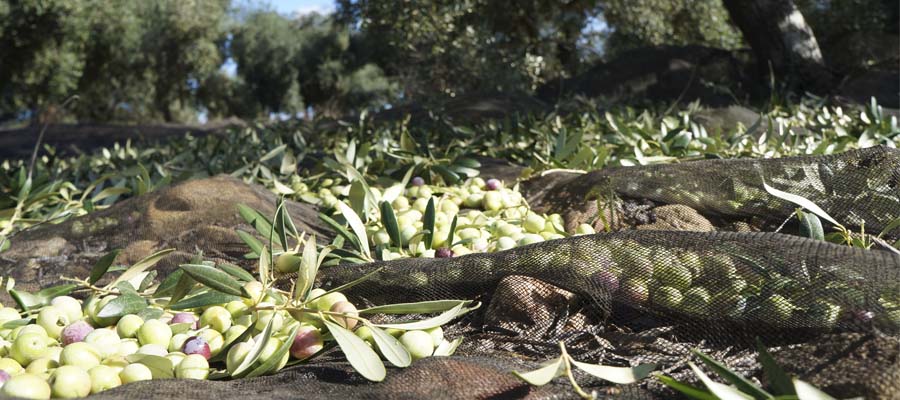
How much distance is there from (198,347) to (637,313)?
855mm

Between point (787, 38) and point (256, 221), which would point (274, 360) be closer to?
point (256, 221)

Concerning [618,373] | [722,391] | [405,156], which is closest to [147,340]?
[618,373]

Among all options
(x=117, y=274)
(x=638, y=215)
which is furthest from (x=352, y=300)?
(x=638, y=215)

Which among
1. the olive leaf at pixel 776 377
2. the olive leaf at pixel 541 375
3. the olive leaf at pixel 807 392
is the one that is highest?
the olive leaf at pixel 807 392

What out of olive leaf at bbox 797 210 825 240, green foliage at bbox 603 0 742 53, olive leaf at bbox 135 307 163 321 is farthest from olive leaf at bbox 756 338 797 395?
green foliage at bbox 603 0 742 53

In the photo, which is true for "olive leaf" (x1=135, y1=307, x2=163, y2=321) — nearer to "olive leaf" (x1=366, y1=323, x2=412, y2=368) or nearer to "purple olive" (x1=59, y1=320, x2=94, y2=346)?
"purple olive" (x1=59, y1=320, x2=94, y2=346)

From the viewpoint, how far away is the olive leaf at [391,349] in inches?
49.9

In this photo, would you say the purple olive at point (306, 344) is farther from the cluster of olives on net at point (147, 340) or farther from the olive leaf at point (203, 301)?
the olive leaf at point (203, 301)

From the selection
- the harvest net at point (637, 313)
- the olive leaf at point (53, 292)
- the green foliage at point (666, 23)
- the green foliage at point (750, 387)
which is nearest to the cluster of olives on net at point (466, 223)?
the harvest net at point (637, 313)

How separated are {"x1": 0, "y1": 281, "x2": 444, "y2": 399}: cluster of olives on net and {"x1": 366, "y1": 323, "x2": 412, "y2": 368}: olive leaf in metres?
0.08

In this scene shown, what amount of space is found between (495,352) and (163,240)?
1409 millimetres

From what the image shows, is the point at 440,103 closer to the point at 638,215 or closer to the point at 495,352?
the point at 638,215

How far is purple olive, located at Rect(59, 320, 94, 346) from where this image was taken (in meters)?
1.53

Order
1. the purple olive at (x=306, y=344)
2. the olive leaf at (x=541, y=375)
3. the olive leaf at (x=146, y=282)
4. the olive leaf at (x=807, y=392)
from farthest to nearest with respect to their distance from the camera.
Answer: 1. the olive leaf at (x=146, y=282)
2. the purple olive at (x=306, y=344)
3. the olive leaf at (x=541, y=375)
4. the olive leaf at (x=807, y=392)
